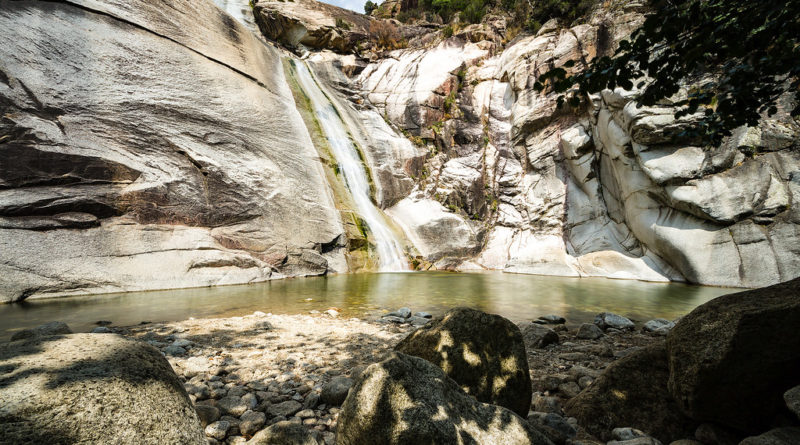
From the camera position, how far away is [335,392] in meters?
2.98

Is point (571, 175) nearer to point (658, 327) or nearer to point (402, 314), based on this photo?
point (658, 327)

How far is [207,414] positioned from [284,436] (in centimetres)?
104

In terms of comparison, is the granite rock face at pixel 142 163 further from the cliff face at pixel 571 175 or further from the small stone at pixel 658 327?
the small stone at pixel 658 327

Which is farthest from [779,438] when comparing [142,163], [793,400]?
[142,163]

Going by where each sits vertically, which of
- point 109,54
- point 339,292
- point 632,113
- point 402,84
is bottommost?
point 339,292

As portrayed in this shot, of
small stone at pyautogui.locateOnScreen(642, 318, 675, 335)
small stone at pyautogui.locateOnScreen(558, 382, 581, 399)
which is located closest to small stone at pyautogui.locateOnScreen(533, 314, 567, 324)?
small stone at pyautogui.locateOnScreen(642, 318, 675, 335)

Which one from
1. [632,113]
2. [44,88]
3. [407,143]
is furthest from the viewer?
[407,143]

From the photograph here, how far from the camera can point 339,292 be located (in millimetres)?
10477

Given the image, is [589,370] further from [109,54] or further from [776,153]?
[109,54]

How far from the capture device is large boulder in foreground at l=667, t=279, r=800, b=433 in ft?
6.43

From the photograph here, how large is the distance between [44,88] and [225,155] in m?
6.65

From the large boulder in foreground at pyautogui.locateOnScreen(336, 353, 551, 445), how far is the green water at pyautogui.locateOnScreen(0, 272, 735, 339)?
18.0ft

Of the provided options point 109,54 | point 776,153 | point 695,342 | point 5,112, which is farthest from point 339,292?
point 776,153

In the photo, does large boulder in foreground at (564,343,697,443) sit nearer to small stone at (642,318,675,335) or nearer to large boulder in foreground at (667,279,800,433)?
large boulder in foreground at (667,279,800,433)
